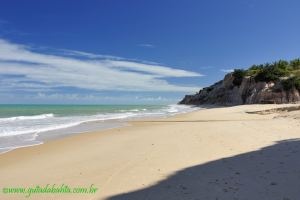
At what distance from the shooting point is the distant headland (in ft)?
145

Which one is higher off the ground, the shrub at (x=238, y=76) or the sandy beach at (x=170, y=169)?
the shrub at (x=238, y=76)

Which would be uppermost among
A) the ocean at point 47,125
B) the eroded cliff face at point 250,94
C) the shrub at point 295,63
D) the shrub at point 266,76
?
the shrub at point 295,63

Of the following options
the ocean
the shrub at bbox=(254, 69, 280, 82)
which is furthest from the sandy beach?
the shrub at bbox=(254, 69, 280, 82)

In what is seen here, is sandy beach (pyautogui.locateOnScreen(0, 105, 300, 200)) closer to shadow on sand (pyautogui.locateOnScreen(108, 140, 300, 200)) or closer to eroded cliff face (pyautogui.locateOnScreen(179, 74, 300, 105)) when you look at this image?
shadow on sand (pyautogui.locateOnScreen(108, 140, 300, 200))

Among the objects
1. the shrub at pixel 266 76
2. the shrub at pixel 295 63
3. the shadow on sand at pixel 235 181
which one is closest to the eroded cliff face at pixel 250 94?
the shrub at pixel 266 76

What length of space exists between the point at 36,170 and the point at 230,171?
4967mm

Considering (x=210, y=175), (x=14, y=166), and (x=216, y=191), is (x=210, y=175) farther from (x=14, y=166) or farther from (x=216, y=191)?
(x=14, y=166)

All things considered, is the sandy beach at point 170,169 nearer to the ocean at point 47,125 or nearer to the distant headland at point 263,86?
the ocean at point 47,125

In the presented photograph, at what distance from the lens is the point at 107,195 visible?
5535mm

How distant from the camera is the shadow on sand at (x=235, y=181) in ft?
16.5

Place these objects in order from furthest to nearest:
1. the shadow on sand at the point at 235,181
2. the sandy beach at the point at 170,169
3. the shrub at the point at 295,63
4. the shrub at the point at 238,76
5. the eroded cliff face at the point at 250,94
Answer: the shrub at the point at 238,76 → the shrub at the point at 295,63 → the eroded cliff face at the point at 250,94 → the sandy beach at the point at 170,169 → the shadow on sand at the point at 235,181

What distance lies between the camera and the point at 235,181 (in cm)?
571

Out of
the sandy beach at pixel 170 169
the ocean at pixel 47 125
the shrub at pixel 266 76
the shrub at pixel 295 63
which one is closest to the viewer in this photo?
the sandy beach at pixel 170 169

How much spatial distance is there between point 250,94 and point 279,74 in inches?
226
